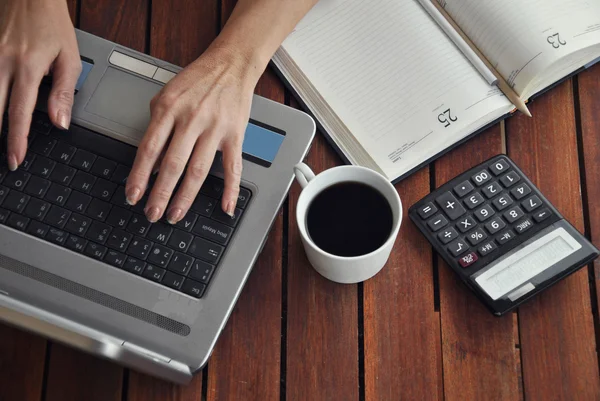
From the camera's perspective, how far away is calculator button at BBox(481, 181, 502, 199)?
2.08 feet

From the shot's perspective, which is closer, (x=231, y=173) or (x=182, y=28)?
(x=231, y=173)

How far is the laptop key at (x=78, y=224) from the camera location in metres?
0.61

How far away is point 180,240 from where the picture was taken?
0.60 m

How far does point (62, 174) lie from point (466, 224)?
1.38 feet

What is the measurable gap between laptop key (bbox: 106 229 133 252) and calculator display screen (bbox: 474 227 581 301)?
1.14 ft

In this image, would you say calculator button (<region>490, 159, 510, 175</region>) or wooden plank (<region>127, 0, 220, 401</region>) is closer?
calculator button (<region>490, 159, 510, 175</region>)

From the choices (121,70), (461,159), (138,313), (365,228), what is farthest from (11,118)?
(461,159)

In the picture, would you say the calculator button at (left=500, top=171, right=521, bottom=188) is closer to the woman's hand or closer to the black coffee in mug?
the black coffee in mug

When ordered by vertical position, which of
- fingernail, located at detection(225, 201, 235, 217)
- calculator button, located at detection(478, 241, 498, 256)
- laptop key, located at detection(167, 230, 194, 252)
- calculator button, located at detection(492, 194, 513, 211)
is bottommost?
laptop key, located at detection(167, 230, 194, 252)

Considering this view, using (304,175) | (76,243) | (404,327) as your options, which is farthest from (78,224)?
(404,327)

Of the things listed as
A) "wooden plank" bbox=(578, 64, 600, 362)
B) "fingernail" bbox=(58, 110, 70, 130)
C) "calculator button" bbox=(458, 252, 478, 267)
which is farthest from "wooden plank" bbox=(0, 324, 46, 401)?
"wooden plank" bbox=(578, 64, 600, 362)

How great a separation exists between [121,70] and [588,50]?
53 cm

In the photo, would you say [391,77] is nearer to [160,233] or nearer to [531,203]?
[531,203]

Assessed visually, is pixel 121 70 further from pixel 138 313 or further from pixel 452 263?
pixel 452 263
